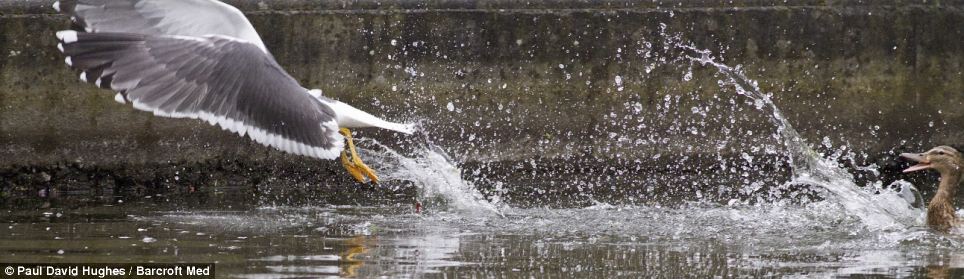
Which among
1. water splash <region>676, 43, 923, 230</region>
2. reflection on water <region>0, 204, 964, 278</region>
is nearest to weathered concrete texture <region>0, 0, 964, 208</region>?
water splash <region>676, 43, 923, 230</region>

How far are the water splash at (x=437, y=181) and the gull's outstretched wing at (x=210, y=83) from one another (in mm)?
955

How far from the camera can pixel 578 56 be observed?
30.2ft

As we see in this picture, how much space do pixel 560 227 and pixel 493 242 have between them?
62 centimetres

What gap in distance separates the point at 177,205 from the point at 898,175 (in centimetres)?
466

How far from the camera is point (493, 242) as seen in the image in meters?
6.16

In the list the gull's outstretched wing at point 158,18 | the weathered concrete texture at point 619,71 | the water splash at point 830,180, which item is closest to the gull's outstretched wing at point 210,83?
the gull's outstretched wing at point 158,18

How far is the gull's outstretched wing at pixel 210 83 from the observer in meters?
6.67

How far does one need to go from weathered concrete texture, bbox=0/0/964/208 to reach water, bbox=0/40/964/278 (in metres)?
0.10

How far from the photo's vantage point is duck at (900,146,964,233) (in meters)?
6.77

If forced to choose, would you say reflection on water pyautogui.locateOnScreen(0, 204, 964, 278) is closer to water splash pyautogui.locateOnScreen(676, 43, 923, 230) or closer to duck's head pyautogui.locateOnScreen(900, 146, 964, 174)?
water splash pyautogui.locateOnScreen(676, 43, 923, 230)

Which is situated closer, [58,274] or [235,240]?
[58,274]

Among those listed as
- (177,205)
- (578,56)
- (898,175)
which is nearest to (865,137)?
(898,175)

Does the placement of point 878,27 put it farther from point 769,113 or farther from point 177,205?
point 177,205

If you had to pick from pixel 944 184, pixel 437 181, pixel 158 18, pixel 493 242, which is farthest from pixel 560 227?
pixel 158 18
